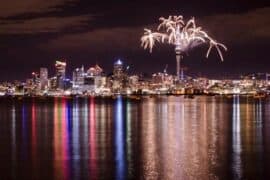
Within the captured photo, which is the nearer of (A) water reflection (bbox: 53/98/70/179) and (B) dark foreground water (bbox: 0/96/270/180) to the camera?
(B) dark foreground water (bbox: 0/96/270/180)

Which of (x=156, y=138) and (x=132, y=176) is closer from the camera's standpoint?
(x=132, y=176)

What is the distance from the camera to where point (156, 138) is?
29.8m

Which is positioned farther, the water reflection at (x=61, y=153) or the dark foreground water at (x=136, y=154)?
the water reflection at (x=61, y=153)

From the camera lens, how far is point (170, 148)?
82.4 feet

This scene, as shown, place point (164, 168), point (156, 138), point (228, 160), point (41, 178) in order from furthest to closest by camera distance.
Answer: point (156, 138), point (228, 160), point (164, 168), point (41, 178)

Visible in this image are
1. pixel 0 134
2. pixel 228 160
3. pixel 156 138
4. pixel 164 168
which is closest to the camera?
pixel 164 168

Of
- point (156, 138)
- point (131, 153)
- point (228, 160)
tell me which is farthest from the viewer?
point (156, 138)

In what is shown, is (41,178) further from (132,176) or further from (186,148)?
(186,148)

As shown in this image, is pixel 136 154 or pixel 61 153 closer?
pixel 136 154

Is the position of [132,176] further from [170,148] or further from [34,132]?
[34,132]

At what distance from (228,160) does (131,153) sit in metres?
4.35

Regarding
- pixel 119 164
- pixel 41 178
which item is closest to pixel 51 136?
pixel 119 164

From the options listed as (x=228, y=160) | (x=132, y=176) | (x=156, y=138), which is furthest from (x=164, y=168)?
(x=156, y=138)

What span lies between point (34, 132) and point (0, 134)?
86.3 inches
